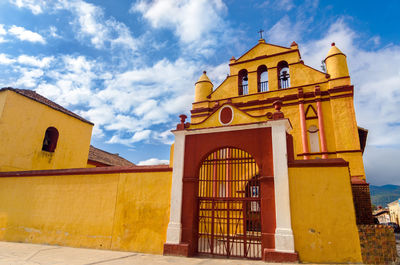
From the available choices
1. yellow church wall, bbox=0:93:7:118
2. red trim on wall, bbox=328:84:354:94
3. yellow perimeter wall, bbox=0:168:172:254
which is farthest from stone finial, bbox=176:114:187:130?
yellow church wall, bbox=0:93:7:118

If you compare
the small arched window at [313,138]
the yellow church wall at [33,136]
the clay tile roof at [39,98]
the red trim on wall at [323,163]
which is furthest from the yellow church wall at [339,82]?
the yellow church wall at [33,136]

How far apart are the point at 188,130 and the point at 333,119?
268 inches

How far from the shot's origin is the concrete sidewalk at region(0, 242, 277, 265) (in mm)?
6086

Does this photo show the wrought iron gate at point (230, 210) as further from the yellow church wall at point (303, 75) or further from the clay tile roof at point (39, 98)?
the clay tile roof at point (39, 98)

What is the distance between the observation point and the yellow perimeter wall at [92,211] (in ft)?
25.3

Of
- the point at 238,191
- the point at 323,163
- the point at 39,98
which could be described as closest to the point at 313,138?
the point at 323,163

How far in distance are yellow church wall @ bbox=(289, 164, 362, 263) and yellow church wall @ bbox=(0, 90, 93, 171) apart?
12170 mm

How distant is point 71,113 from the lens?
14.8 meters

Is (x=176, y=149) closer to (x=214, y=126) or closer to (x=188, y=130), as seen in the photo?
(x=188, y=130)

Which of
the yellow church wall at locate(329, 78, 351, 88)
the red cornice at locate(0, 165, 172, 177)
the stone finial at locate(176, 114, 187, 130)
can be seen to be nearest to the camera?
the red cornice at locate(0, 165, 172, 177)

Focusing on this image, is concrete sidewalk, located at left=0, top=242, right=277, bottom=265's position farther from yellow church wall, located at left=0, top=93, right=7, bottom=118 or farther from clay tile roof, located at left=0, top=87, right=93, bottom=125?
clay tile roof, located at left=0, top=87, right=93, bottom=125

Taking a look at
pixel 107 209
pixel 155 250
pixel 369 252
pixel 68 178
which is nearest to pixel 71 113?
pixel 68 178

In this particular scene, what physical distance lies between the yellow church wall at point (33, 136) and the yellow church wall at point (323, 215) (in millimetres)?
12170

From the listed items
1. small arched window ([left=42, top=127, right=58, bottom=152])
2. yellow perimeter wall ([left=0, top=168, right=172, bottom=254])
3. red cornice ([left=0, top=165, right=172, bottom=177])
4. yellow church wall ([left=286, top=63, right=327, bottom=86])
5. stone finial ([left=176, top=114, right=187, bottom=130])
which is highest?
yellow church wall ([left=286, top=63, right=327, bottom=86])
